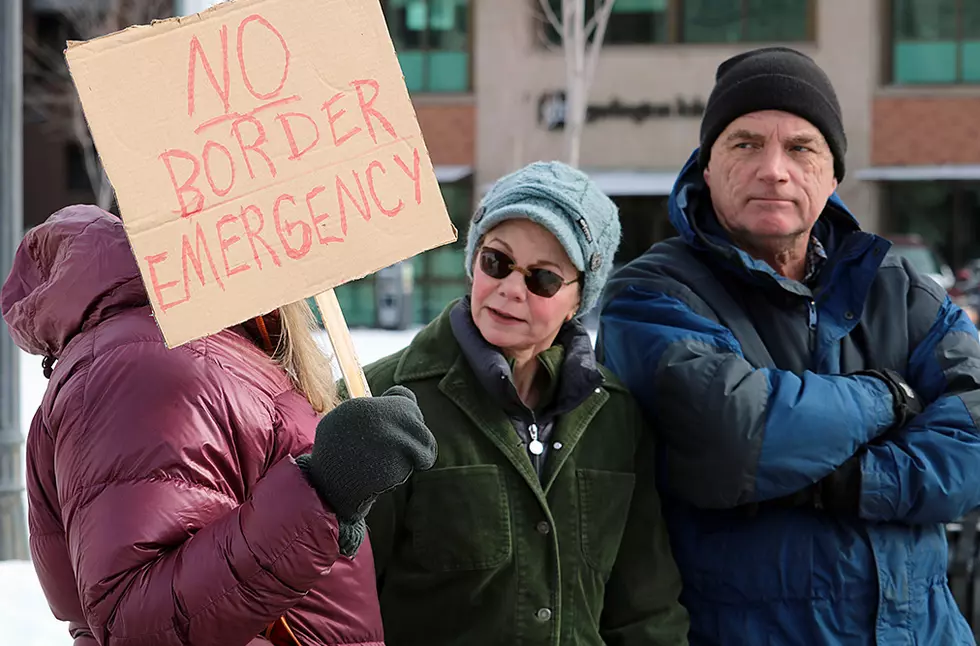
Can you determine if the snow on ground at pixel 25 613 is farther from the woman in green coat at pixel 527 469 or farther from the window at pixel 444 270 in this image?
the window at pixel 444 270

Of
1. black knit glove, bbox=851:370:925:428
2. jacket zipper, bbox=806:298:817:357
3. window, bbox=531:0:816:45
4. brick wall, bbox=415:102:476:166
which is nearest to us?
black knit glove, bbox=851:370:925:428

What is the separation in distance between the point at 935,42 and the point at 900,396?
20733 millimetres

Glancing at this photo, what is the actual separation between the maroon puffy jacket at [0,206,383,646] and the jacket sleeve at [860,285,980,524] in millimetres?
1127

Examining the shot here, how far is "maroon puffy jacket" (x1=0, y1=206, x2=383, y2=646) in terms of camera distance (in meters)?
1.46

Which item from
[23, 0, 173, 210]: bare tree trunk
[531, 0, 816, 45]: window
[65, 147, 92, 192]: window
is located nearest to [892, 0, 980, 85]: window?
[531, 0, 816, 45]: window

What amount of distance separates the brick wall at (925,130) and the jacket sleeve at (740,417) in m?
19.9

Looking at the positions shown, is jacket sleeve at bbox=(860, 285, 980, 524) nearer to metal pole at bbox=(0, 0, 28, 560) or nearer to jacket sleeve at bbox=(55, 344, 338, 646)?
jacket sleeve at bbox=(55, 344, 338, 646)

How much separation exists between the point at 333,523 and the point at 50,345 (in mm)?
487

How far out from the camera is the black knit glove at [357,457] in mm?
1517

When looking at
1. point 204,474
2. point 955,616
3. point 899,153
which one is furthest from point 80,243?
point 899,153

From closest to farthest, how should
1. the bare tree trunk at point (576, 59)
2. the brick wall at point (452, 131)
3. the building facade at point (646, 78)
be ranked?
the bare tree trunk at point (576, 59) < the building facade at point (646, 78) < the brick wall at point (452, 131)

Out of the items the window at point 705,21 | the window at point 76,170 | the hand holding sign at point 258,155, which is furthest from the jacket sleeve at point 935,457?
the window at point 76,170

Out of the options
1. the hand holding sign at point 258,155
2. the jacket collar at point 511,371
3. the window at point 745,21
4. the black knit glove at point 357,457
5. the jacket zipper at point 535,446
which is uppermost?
the window at point 745,21

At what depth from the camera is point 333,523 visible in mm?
1514
